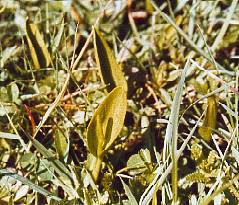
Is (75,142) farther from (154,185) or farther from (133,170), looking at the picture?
(154,185)

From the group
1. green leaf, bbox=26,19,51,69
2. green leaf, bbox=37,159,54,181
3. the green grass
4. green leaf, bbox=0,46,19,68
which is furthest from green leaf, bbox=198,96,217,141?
green leaf, bbox=0,46,19,68

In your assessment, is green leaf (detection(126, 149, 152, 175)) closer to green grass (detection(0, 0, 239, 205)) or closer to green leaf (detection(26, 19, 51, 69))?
green grass (detection(0, 0, 239, 205))

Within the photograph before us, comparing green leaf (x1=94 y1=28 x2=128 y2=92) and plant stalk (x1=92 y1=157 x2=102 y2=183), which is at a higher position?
green leaf (x1=94 y1=28 x2=128 y2=92)

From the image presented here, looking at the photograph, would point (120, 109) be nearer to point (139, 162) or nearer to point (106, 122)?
point (106, 122)

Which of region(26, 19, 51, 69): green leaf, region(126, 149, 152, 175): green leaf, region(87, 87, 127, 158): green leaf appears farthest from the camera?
region(26, 19, 51, 69): green leaf

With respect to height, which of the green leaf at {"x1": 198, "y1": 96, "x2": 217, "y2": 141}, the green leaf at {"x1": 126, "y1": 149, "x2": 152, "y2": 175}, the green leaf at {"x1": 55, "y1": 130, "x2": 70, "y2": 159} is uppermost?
the green leaf at {"x1": 198, "y1": 96, "x2": 217, "y2": 141}
